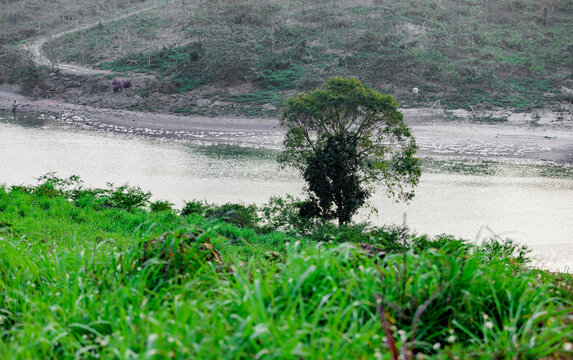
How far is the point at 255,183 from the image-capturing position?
23.9 m

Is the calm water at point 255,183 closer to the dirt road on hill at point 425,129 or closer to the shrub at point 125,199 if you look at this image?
the dirt road on hill at point 425,129

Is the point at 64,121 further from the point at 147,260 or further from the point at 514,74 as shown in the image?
the point at 147,260

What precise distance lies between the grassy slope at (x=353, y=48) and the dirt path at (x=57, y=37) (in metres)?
1.84

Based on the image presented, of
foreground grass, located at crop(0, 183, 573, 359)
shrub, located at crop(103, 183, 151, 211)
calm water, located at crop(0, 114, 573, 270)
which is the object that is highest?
foreground grass, located at crop(0, 183, 573, 359)

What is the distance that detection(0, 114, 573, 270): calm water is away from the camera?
19.0 meters

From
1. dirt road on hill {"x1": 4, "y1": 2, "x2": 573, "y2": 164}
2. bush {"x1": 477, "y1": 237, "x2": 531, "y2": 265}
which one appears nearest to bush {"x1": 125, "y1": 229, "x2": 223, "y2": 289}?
bush {"x1": 477, "y1": 237, "x2": 531, "y2": 265}

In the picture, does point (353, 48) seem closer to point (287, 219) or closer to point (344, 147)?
point (344, 147)

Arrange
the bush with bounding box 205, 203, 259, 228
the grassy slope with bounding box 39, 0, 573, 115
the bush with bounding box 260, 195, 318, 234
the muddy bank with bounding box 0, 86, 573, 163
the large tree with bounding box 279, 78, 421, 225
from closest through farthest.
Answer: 1. the bush with bounding box 205, 203, 259, 228
2. the bush with bounding box 260, 195, 318, 234
3. the large tree with bounding box 279, 78, 421, 225
4. the muddy bank with bounding box 0, 86, 573, 163
5. the grassy slope with bounding box 39, 0, 573, 115

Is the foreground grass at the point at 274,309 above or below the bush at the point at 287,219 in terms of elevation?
above

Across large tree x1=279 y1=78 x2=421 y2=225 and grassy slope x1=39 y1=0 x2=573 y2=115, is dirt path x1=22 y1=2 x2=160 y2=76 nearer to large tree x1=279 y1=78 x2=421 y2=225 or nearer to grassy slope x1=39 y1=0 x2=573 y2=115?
grassy slope x1=39 y1=0 x2=573 y2=115

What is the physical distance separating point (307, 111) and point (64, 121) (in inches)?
1204

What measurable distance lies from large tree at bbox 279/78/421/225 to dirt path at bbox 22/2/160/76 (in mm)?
36799

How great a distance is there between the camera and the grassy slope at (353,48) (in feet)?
137

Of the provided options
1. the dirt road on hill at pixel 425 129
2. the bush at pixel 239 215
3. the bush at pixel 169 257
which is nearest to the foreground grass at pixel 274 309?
the bush at pixel 169 257
